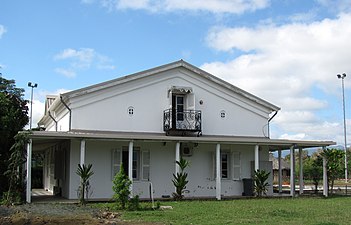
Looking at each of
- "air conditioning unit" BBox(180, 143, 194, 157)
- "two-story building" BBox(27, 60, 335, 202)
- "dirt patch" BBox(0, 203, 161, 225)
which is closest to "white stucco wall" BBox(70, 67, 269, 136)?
"two-story building" BBox(27, 60, 335, 202)

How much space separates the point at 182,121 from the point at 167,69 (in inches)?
105

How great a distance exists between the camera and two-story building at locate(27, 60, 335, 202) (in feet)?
70.7

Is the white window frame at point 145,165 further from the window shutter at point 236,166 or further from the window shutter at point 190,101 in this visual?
the window shutter at point 236,166

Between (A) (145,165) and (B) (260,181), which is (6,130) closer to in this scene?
(A) (145,165)

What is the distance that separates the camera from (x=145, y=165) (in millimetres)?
22500

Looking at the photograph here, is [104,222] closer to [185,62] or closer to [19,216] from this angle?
[19,216]

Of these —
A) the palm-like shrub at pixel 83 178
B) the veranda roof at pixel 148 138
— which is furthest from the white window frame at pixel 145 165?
the palm-like shrub at pixel 83 178

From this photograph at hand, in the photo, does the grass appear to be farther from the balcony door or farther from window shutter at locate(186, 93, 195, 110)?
window shutter at locate(186, 93, 195, 110)

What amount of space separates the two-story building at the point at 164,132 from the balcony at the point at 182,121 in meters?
0.05

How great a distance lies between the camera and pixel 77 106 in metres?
21.8

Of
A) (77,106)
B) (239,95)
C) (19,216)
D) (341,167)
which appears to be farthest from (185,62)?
(19,216)

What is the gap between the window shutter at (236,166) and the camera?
79.2 ft

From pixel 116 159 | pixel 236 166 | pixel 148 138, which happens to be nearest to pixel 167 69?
pixel 148 138

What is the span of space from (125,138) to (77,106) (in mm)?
3239
